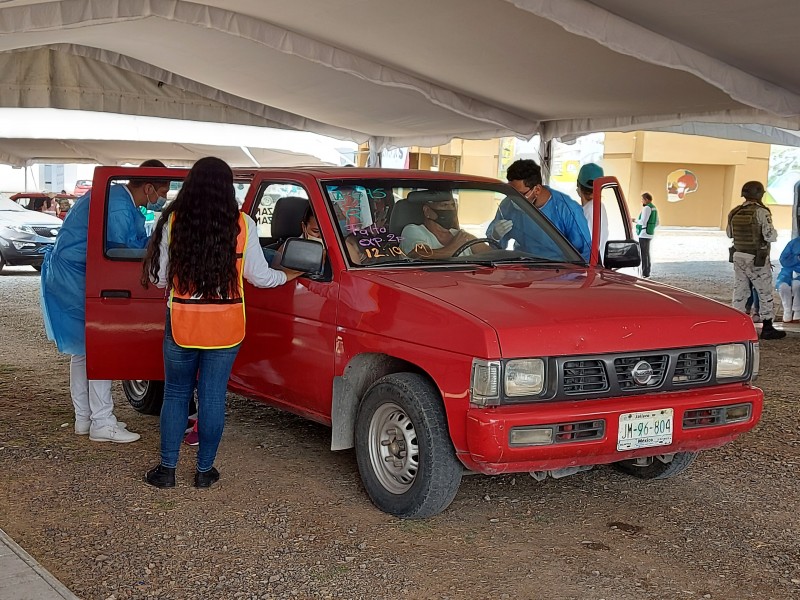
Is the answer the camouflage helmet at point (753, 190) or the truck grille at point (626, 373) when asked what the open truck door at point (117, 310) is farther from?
the camouflage helmet at point (753, 190)

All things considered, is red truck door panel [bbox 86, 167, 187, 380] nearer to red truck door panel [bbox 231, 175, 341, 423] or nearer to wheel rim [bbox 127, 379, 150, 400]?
red truck door panel [bbox 231, 175, 341, 423]

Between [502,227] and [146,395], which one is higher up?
[502,227]

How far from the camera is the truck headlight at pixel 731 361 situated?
15.9 ft

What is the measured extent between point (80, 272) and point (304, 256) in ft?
5.75

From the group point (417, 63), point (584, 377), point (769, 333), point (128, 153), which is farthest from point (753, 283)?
point (128, 153)

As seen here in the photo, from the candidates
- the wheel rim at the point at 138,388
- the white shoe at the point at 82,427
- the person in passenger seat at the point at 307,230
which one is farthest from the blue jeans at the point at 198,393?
the wheel rim at the point at 138,388

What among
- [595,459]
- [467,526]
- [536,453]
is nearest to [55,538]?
[467,526]

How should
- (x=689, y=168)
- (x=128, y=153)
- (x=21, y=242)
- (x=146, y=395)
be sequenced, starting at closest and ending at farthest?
(x=146, y=395), (x=21, y=242), (x=128, y=153), (x=689, y=168)

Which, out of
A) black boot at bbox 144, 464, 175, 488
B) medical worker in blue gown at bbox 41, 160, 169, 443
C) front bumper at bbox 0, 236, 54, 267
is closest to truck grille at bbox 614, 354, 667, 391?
black boot at bbox 144, 464, 175, 488

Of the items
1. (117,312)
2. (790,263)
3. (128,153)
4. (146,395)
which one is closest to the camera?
(117,312)

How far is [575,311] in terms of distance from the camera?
179 inches

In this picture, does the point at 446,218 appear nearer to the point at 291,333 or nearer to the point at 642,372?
the point at 291,333

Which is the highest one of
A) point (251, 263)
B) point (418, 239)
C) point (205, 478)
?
point (418, 239)

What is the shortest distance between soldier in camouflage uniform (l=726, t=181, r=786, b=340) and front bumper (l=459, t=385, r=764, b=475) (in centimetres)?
731
